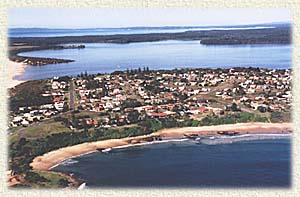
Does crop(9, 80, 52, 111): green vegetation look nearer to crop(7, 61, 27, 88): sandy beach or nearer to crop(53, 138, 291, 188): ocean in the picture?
crop(7, 61, 27, 88): sandy beach

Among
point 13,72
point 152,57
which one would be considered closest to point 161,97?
point 152,57

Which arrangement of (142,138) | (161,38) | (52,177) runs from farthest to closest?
(161,38) → (142,138) → (52,177)

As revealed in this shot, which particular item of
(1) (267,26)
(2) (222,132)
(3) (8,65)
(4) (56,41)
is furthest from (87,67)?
(1) (267,26)

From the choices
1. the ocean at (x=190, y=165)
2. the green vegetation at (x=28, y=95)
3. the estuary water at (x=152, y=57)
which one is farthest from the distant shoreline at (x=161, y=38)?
the ocean at (x=190, y=165)

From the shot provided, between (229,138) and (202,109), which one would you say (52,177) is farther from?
(229,138)

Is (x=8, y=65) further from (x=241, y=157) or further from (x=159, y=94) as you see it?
(x=241, y=157)

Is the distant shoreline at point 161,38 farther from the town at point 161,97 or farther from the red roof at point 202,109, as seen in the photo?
the red roof at point 202,109
